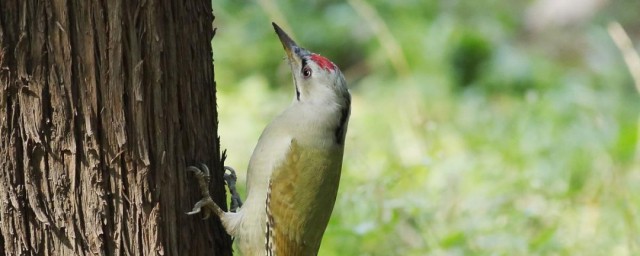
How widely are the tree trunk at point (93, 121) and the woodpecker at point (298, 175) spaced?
0.60 metres

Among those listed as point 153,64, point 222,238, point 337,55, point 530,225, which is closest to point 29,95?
point 153,64

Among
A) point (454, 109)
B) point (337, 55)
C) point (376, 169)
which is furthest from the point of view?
point (337, 55)

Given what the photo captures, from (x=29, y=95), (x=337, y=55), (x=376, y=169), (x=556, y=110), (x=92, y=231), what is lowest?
(x=92, y=231)

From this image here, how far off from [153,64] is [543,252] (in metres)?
2.76

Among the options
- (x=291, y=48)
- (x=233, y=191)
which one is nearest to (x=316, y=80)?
(x=291, y=48)

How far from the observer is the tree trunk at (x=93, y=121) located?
2.73 m

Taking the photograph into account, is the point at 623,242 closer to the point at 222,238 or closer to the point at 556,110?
the point at 556,110

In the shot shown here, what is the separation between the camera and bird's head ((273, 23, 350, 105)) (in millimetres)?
3703

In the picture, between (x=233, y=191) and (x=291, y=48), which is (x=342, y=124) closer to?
(x=291, y=48)

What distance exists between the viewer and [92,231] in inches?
113

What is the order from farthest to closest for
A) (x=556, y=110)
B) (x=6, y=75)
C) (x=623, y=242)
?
(x=556, y=110) → (x=623, y=242) → (x=6, y=75)

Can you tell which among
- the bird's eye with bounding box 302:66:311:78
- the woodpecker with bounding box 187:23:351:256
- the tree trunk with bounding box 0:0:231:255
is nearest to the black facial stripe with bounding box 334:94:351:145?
the woodpecker with bounding box 187:23:351:256

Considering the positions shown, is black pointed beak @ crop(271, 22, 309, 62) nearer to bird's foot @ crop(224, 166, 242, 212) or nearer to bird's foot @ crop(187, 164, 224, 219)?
bird's foot @ crop(224, 166, 242, 212)

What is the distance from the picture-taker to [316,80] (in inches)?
147
